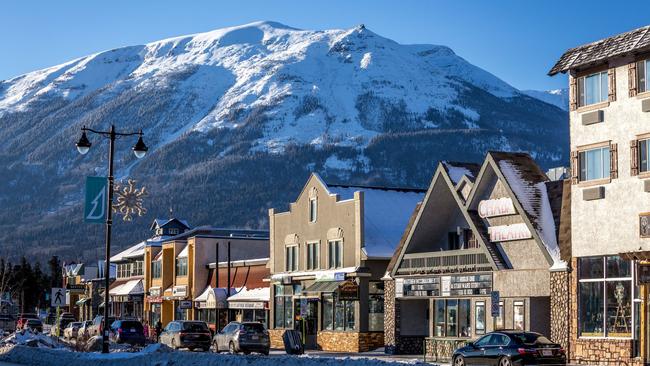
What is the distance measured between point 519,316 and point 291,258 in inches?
937

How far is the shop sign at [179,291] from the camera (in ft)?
268

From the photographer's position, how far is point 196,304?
79.5 metres

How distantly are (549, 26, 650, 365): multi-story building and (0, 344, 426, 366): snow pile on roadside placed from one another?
34.3 ft

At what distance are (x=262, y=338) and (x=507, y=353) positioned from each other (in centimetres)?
1991

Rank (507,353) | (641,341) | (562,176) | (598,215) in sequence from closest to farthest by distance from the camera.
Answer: (507,353) < (641,341) < (598,215) < (562,176)

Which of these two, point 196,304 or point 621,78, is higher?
point 621,78

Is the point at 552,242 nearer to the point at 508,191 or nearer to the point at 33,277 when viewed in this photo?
the point at 508,191

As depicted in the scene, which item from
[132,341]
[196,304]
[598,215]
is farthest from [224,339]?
[196,304]

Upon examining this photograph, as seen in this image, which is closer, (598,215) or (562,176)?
(598,215)

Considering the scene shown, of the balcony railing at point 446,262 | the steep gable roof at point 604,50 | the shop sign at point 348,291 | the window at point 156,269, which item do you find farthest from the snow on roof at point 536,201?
the window at point 156,269

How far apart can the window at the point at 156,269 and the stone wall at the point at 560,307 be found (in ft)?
169

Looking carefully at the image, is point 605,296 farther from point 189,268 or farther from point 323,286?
point 189,268

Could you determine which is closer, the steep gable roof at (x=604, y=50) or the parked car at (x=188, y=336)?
the steep gable roof at (x=604, y=50)

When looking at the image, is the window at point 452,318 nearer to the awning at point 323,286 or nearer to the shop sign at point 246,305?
the awning at point 323,286
